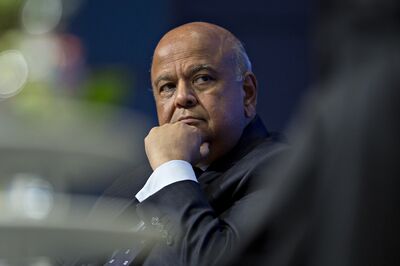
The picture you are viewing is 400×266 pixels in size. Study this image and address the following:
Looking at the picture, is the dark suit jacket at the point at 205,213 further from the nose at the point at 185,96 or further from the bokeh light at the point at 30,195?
the bokeh light at the point at 30,195

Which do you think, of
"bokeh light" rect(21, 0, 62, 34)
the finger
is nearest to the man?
the finger

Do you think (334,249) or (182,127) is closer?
(334,249)

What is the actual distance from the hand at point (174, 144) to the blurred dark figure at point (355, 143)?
1592 mm

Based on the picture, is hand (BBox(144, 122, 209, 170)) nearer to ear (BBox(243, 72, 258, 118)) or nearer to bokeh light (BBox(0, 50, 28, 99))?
ear (BBox(243, 72, 258, 118))

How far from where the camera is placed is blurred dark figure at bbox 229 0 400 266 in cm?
118

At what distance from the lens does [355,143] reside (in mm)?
1189

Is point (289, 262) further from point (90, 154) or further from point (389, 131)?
point (90, 154)

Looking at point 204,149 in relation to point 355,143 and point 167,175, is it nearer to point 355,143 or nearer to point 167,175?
point 167,175

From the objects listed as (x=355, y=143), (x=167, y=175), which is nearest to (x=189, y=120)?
(x=167, y=175)

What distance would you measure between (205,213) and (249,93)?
0.82 metres

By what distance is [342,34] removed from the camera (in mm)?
1182

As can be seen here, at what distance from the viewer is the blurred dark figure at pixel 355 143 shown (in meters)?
1.18

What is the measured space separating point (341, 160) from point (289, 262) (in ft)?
0.46

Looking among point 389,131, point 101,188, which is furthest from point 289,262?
point 101,188
